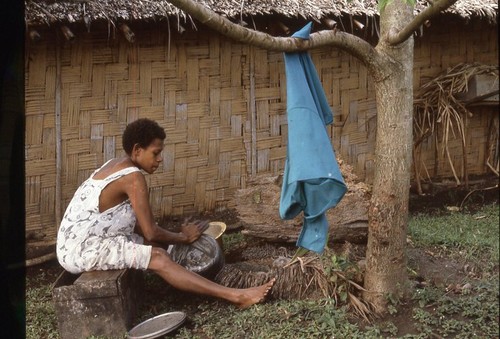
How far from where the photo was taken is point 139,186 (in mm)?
4336

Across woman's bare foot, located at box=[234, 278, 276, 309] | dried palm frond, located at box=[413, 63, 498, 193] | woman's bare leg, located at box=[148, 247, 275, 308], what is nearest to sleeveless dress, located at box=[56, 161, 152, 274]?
woman's bare leg, located at box=[148, 247, 275, 308]

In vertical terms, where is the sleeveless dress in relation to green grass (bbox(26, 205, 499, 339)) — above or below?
above

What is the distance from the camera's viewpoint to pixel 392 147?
409 centimetres

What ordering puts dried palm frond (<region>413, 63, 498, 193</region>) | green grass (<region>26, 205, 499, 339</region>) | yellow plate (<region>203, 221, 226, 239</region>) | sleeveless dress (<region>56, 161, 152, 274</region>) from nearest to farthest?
green grass (<region>26, 205, 499, 339</region>) → sleeveless dress (<region>56, 161, 152, 274</region>) → yellow plate (<region>203, 221, 226, 239</region>) → dried palm frond (<region>413, 63, 498, 193</region>)

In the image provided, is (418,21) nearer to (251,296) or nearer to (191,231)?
(251,296)

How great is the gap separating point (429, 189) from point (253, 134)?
211 cm

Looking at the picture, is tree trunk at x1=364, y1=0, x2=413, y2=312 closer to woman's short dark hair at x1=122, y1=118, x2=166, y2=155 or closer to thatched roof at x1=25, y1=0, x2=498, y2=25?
woman's short dark hair at x1=122, y1=118, x2=166, y2=155

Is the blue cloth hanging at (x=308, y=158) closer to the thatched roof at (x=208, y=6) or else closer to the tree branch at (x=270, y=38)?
the tree branch at (x=270, y=38)

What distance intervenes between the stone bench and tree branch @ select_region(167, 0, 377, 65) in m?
1.70

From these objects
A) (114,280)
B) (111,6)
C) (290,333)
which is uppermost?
(111,6)

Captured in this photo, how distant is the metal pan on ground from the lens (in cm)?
404

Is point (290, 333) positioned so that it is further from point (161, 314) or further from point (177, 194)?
point (177, 194)

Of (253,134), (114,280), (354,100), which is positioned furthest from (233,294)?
(354,100)

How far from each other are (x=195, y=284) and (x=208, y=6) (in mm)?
2354
